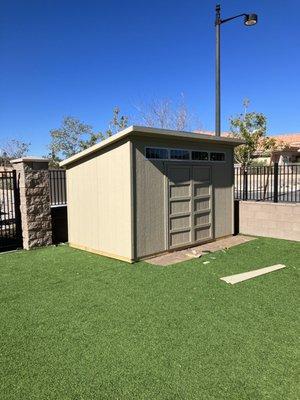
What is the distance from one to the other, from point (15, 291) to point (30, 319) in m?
1.29

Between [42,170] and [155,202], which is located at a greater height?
[42,170]

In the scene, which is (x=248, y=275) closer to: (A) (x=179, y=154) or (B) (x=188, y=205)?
(B) (x=188, y=205)

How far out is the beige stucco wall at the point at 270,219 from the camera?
9039 mm

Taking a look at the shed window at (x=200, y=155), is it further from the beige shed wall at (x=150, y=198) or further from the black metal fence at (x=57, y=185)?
the black metal fence at (x=57, y=185)

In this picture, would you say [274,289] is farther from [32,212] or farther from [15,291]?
[32,212]

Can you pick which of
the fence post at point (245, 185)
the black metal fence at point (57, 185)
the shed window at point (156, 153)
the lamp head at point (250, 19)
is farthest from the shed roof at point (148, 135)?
the lamp head at point (250, 19)

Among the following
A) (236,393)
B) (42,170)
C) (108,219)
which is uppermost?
(42,170)

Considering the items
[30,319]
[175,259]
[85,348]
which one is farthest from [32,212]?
[85,348]

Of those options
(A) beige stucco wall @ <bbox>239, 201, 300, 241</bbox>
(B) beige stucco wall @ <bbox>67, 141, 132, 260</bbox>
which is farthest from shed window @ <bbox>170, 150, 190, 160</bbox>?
(A) beige stucco wall @ <bbox>239, 201, 300, 241</bbox>

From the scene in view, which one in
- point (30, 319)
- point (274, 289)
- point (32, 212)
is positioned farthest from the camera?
point (32, 212)

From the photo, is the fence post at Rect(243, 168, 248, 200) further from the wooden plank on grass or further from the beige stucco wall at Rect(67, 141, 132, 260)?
the beige stucco wall at Rect(67, 141, 132, 260)

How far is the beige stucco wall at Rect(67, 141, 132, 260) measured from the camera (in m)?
→ 7.16

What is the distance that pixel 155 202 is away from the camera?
751cm

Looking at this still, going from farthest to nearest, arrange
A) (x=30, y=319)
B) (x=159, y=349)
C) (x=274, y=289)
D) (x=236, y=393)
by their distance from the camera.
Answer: (x=274, y=289)
(x=30, y=319)
(x=159, y=349)
(x=236, y=393)
